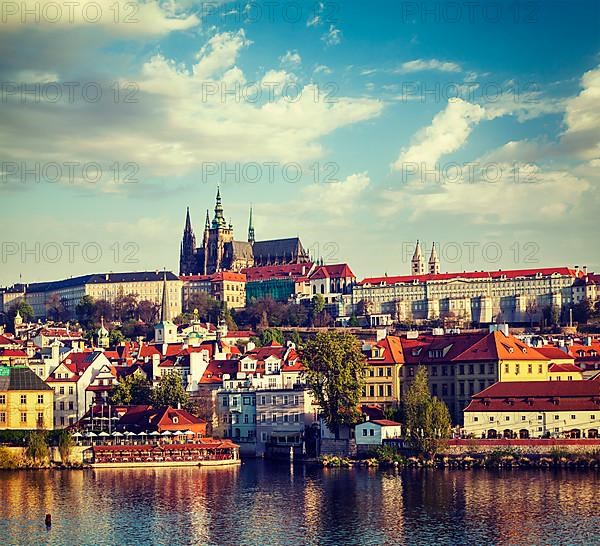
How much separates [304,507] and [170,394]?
25.4 m

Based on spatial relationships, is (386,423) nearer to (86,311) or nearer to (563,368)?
(563,368)

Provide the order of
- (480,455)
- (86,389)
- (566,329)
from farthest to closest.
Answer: (566,329), (86,389), (480,455)

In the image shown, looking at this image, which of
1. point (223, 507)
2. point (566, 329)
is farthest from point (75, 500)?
point (566, 329)

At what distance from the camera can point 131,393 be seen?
8019 cm

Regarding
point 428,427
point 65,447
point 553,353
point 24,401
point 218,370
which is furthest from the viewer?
point 218,370

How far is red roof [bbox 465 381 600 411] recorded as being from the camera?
68.2 meters

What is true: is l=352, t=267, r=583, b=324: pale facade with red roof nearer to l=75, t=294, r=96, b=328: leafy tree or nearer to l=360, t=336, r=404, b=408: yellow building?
l=75, t=294, r=96, b=328: leafy tree

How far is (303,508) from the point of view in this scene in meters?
52.8

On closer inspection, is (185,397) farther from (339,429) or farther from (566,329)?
(566,329)

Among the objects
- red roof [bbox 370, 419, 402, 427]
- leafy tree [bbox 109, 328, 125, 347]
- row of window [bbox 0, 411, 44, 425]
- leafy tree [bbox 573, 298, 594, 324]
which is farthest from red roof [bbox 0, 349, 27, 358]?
leafy tree [bbox 573, 298, 594, 324]

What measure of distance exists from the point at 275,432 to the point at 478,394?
12112 millimetres

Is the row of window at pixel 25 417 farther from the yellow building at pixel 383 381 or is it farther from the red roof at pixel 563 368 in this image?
the red roof at pixel 563 368

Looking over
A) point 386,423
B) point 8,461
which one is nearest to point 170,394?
point 8,461

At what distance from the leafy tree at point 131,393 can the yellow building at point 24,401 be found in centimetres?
392
